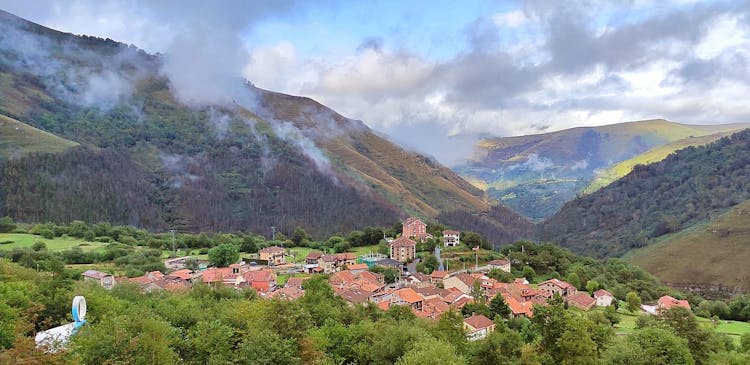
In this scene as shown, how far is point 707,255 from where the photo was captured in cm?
10731

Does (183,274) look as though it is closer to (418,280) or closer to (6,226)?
(418,280)

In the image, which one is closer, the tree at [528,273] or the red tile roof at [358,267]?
the red tile roof at [358,267]

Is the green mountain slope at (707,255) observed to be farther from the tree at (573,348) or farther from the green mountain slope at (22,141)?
the green mountain slope at (22,141)

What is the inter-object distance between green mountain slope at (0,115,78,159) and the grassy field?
51591mm

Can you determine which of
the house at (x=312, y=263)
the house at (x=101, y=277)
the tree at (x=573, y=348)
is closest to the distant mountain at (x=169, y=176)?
the house at (x=312, y=263)

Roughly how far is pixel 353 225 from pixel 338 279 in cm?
6932

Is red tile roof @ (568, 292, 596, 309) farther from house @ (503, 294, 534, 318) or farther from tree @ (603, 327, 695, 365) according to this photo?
tree @ (603, 327, 695, 365)

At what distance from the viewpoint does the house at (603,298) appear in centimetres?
5597

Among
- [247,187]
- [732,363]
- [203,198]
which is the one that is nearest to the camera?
[732,363]

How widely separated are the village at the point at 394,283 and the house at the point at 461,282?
11 millimetres

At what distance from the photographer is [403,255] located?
70062mm

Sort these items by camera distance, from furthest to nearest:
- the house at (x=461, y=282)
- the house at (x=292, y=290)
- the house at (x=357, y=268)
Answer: the house at (x=357, y=268) → the house at (x=461, y=282) → the house at (x=292, y=290)

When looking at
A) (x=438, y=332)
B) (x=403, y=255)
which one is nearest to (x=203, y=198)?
(x=403, y=255)

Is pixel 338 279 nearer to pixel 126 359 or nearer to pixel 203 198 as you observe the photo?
pixel 126 359
